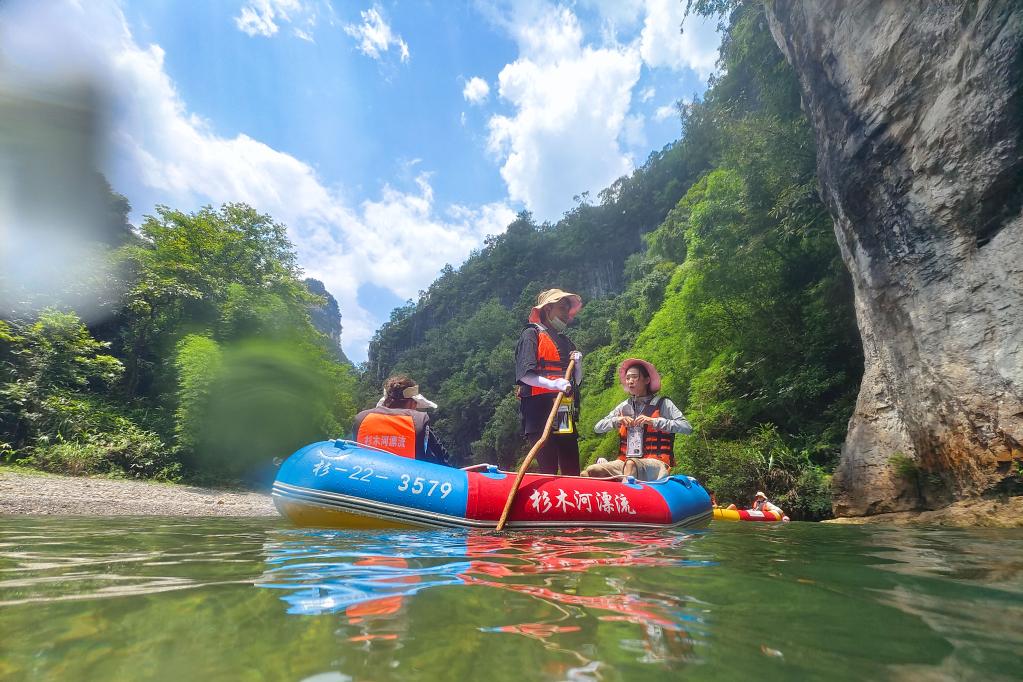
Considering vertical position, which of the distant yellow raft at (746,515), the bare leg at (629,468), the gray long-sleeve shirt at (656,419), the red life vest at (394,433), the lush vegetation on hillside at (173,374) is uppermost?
the lush vegetation on hillside at (173,374)

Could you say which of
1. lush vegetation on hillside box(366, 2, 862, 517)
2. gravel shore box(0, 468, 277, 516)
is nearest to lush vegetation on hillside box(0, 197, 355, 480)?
gravel shore box(0, 468, 277, 516)

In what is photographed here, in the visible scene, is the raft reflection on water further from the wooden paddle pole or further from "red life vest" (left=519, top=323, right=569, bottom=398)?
"red life vest" (left=519, top=323, right=569, bottom=398)

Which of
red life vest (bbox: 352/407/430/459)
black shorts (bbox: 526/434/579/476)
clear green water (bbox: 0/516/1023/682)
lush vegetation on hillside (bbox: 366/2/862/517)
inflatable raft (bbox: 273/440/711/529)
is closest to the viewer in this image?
clear green water (bbox: 0/516/1023/682)

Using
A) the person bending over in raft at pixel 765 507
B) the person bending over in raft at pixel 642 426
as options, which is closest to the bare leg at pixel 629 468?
the person bending over in raft at pixel 642 426

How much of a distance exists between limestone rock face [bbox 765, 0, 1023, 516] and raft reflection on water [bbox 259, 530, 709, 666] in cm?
488

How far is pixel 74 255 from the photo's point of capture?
1727 cm

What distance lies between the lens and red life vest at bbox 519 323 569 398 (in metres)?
4.73

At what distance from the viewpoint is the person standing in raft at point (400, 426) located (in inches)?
177

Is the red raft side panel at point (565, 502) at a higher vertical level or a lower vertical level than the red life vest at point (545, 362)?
lower

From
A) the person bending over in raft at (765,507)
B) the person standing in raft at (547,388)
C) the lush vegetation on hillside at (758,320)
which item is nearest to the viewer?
the person standing in raft at (547,388)

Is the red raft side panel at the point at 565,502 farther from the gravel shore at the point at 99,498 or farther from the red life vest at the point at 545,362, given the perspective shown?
the gravel shore at the point at 99,498

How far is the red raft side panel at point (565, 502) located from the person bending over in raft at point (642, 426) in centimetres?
83

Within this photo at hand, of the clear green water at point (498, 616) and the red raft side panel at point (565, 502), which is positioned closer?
the clear green water at point (498, 616)

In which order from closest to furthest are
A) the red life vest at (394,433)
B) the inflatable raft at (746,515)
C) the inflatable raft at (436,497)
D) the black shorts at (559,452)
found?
1. the inflatable raft at (436,497)
2. the red life vest at (394,433)
3. the black shorts at (559,452)
4. the inflatable raft at (746,515)
